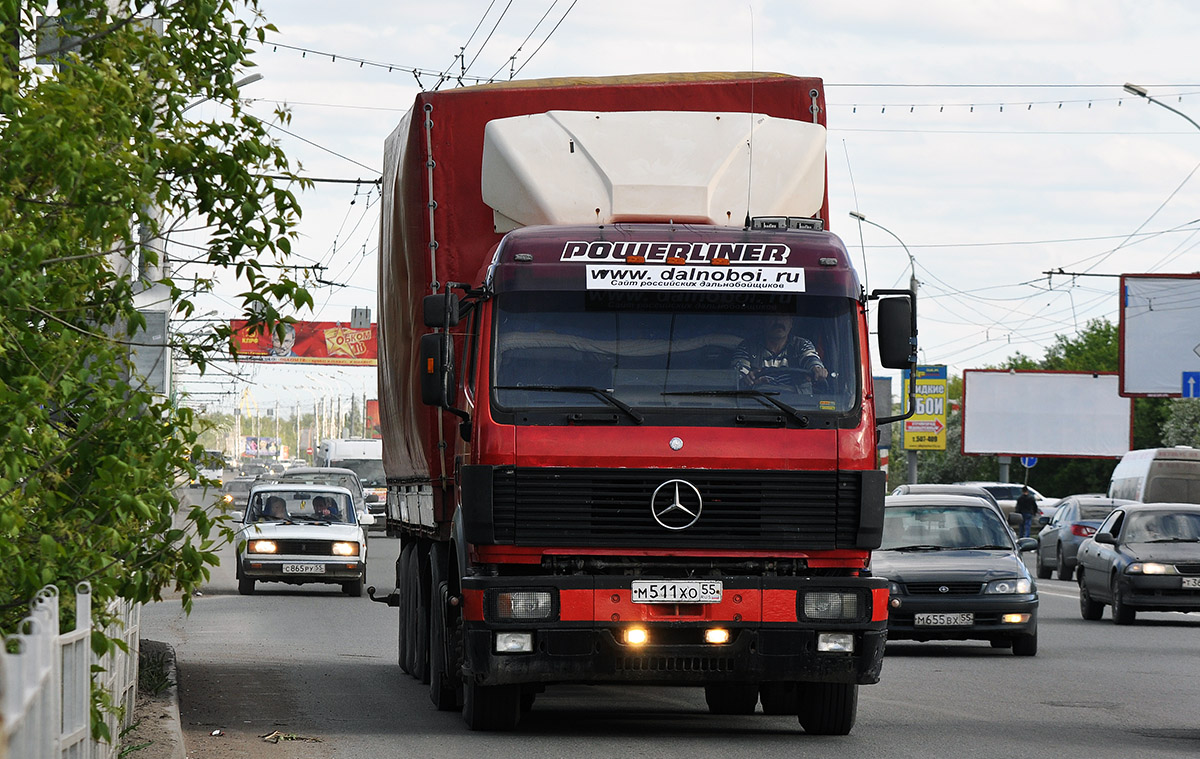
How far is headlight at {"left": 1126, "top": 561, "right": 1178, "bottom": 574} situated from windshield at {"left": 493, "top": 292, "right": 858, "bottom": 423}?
43.1 ft

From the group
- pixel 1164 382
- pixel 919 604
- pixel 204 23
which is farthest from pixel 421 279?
pixel 1164 382

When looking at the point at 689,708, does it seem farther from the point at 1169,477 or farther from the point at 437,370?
the point at 1169,477

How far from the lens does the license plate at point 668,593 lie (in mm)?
10523

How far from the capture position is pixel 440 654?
1252cm

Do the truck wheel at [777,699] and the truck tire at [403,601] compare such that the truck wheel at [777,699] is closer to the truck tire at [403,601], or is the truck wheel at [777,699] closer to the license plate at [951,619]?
the truck tire at [403,601]

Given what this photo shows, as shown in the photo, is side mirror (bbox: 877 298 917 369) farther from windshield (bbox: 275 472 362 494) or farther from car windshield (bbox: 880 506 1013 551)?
windshield (bbox: 275 472 362 494)

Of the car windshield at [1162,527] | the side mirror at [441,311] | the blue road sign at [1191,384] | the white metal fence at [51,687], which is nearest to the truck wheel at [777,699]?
the side mirror at [441,311]

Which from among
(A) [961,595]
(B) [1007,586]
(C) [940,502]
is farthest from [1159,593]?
(A) [961,595]

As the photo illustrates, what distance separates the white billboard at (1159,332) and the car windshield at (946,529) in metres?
40.0

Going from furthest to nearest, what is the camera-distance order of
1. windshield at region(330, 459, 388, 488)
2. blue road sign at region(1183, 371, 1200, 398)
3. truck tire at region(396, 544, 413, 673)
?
windshield at region(330, 459, 388, 488) < blue road sign at region(1183, 371, 1200, 398) < truck tire at region(396, 544, 413, 673)

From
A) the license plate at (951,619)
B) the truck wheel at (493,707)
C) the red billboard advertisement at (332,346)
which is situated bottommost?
the license plate at (951,619)

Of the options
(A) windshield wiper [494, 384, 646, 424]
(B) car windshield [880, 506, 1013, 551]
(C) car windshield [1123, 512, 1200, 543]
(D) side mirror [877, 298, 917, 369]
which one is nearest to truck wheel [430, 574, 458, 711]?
(A) windshield wiper [494, 384, 646, 424]

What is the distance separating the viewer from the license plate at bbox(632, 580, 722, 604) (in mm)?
10523

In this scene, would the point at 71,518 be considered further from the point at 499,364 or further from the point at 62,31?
the point at 499,364
